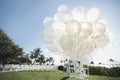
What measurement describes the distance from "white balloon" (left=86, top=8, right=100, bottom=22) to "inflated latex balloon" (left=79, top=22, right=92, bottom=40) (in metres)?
0.27

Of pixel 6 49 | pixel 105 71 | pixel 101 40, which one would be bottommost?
pixel 105 71

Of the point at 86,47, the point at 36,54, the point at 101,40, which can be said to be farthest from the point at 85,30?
the point at 36,54

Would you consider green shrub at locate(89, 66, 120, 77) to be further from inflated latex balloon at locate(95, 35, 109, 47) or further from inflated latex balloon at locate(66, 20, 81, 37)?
inflated latex balloon at locate(66, 20, 81, 37)

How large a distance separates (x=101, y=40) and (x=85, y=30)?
472 millimetres

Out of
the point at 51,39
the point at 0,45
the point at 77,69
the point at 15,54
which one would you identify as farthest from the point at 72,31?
the point at 15,54

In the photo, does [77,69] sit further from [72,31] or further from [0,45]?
[0,45]

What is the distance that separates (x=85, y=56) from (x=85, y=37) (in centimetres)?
50

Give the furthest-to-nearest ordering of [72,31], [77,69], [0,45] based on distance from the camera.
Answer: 1. [0,45]
2. [77,69]
3. [72,31]

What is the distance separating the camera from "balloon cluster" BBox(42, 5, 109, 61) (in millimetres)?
4256

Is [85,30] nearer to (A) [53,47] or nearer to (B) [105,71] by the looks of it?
(A) [53,47]

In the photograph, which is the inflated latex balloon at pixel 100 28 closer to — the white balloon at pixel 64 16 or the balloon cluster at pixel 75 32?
the balloon cluster at pixel 75 32

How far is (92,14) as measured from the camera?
4.43m

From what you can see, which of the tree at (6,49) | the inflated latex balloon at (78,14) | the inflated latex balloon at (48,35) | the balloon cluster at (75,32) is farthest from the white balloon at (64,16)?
the tree at (6,49)

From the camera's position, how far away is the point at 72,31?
4211mm
